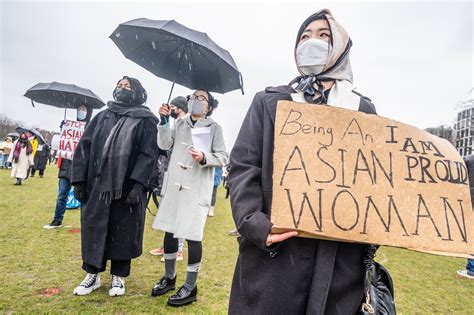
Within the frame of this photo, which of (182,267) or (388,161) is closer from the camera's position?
(388,161)

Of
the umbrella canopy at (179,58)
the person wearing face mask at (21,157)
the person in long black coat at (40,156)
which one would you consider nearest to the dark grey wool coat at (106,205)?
the umbrella canopy at (179,58)

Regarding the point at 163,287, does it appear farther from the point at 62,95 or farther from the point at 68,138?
the point at 62,95

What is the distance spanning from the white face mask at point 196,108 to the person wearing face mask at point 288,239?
1.97 metres

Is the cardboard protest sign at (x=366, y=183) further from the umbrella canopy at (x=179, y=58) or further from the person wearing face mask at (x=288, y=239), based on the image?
the umbrella canopy at (x=179, y=58)

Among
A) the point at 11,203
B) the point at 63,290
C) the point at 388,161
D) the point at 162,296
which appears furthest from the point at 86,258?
the point at 11,203

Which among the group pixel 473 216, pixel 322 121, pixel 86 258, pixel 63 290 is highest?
pixel 322 121

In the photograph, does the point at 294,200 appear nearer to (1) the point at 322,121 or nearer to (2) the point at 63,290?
(1) the point at 322,121

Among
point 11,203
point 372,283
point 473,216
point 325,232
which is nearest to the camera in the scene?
point 325,232

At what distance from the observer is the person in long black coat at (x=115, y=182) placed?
3191 millimetres

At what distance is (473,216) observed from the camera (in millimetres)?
1348

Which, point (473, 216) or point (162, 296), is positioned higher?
point (473, 216)

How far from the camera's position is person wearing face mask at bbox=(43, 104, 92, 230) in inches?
233

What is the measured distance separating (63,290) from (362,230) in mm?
3404

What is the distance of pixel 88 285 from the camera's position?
337 cm
